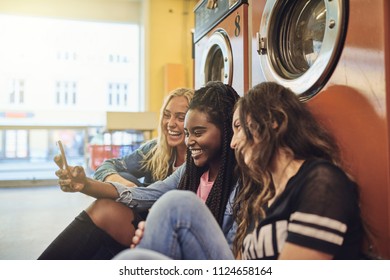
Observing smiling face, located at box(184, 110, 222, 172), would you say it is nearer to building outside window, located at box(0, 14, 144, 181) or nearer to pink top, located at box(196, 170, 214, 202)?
pink top, located at box(196, 170, 214, 202)

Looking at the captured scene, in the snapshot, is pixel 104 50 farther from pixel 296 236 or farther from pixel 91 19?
pixel 296 236

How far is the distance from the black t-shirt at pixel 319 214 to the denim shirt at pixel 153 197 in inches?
10.8

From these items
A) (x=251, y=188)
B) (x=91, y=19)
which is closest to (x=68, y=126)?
(x=91, y=19)

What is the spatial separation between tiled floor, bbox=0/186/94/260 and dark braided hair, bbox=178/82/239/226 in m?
0.59

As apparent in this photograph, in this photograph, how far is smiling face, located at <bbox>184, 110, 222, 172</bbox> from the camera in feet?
3.27

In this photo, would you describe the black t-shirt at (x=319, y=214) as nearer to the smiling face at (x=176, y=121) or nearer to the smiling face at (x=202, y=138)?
the smiling face at (x=202, y=138)

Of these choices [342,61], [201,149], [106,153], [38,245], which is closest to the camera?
[342,61]

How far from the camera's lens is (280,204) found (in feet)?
2.19

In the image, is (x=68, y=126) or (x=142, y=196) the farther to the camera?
(x=68, y=126)

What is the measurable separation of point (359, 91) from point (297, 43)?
38 cm

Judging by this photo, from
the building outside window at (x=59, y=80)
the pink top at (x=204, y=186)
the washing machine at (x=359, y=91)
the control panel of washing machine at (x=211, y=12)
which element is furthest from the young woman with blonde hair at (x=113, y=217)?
the building outside window at (x=59, y=80)

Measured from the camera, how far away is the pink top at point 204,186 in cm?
103

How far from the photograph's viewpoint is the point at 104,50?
131 inches
